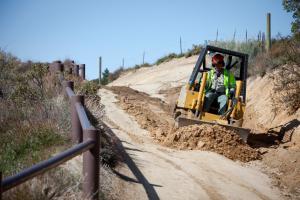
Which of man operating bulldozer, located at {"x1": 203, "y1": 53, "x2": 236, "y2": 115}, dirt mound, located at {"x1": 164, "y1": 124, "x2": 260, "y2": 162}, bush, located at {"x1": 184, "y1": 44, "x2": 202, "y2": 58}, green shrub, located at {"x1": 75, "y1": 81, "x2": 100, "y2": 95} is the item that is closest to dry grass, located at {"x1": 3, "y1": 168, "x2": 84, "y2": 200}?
dirt mound, located at {"x1": 164, "y1": 124, "x2": 260, "y2": 162}

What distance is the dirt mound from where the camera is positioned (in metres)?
10.0

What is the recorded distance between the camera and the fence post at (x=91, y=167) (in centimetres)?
496

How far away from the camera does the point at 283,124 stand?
13.5 meters

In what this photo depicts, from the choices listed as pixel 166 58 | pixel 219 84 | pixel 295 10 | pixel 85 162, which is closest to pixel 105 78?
pixel 166 58

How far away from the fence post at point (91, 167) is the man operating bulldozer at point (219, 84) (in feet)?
22.2

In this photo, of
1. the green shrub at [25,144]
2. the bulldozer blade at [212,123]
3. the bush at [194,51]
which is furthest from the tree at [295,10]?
the bush at [194,51]

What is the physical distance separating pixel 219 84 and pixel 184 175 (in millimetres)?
4397

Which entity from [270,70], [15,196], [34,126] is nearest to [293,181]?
[34,126]

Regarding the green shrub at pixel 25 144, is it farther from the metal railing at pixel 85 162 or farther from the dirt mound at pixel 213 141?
the dirt mound at pixel 213 141

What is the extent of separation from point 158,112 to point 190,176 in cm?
833

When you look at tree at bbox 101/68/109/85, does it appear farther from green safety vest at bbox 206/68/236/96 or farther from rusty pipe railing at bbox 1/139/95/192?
rusty pipe railing at bbox 1/139/95/192

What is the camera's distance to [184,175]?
7723 millimetres

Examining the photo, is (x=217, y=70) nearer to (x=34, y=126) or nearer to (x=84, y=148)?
(x=34, y=126)

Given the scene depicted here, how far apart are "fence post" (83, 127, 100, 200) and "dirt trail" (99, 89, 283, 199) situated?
1.12m
